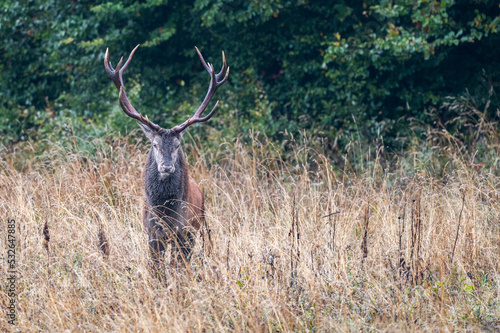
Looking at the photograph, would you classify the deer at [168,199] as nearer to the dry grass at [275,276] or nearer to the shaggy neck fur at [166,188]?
the shaggy neck fur at [166,188]

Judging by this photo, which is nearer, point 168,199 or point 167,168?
point 167,168

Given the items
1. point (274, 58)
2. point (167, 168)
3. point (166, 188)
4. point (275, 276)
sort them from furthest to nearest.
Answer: point (274, 58) → point (166, 188) → point (167, 168) → point (275, 276)

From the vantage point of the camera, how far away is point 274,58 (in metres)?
10.3

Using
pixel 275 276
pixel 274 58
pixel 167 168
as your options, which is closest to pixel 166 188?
pixel 167 168

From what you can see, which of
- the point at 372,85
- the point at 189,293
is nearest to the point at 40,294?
the point at 189,293

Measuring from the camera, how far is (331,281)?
13.2ft

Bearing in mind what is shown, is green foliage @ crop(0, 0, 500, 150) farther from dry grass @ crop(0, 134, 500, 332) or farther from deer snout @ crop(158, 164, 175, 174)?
deer snout @ crop(158, 164, 175, 174)

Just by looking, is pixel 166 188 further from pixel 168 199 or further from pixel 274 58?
pixel 274 58

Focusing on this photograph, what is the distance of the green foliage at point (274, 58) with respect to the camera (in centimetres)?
856

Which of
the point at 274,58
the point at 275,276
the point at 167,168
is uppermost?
the point at 274,58

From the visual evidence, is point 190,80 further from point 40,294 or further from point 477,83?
point 40,294

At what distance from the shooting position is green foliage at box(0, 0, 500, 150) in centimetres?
856

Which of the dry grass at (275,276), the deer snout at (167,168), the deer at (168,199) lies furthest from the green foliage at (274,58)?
the deer snout at (167,168)

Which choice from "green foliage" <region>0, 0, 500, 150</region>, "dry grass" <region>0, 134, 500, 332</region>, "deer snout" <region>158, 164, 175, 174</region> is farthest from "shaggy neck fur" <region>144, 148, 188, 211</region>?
"green foliage" <region>0, 0, 500, 150</region>
